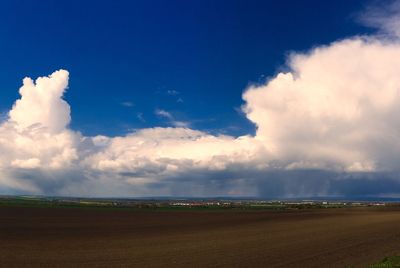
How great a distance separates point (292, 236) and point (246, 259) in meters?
21.6

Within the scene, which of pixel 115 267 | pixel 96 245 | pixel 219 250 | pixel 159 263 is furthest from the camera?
pixel 96 245

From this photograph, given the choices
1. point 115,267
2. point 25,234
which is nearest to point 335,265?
point 115,267

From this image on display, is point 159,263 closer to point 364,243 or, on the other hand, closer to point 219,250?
point 219,250

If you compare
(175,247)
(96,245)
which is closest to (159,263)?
(175,247)

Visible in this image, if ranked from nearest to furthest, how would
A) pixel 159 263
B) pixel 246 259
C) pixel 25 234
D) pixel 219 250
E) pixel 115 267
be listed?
pixel 115 267
pixel 159 263
pixel 246 259
pixel 219 250
pixel 25 234

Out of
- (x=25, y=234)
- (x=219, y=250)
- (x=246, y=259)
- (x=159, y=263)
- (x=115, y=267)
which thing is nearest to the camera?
(x=115, y=267)

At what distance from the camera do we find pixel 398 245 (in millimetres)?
45188

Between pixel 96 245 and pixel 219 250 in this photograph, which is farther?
pixel 96 245

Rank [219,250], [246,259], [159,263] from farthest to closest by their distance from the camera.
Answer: [219,250], [246,259], [159,263]

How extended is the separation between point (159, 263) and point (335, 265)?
12.5 metres

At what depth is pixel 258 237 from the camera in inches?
2147

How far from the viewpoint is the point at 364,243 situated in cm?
4759

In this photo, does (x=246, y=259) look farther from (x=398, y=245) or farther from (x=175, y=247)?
(x=398, y=245)

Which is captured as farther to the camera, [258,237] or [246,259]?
[258,237]
